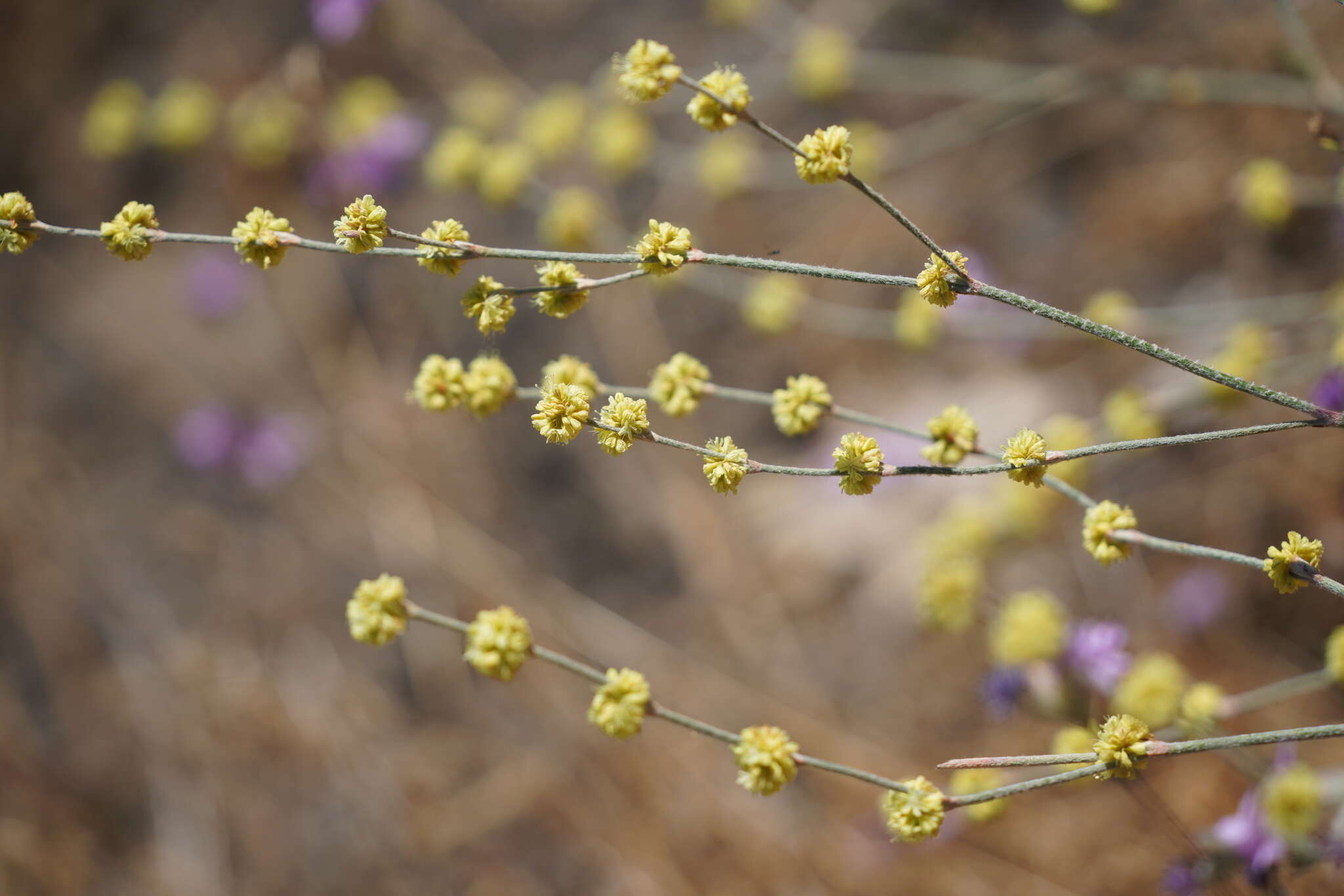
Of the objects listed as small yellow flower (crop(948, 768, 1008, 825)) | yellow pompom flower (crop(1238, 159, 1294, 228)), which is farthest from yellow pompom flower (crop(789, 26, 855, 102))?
small yellow flower (crop(948, 768, 1008, 825))

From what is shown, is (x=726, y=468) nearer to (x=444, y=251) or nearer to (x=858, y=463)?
(x=858, y=463)

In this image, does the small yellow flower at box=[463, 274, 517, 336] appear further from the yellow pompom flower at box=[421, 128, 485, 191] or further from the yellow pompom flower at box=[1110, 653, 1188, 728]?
the yellow pompom flower at box=[1110, 653, 1188, 728]

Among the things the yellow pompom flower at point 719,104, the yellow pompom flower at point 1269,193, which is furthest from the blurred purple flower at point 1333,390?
the yellow pompom flower at point 719,104

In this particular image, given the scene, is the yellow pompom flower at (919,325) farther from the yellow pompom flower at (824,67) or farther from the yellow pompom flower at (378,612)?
the yellow pompom flower at (378,612)

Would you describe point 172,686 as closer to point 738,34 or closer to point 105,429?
point 105,429

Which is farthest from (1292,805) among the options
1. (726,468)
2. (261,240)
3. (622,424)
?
(261,240)

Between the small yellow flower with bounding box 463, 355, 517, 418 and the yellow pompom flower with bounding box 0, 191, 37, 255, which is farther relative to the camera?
the small yellow flower with bounding box 463, 355, 517, 418
